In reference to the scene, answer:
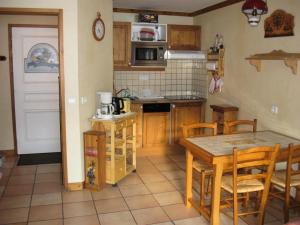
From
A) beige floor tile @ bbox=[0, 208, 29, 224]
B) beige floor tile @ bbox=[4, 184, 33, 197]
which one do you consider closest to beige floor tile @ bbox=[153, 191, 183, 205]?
beige floor tile @ bbox=[0, 208, 29, 224]

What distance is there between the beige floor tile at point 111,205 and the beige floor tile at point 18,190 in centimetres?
94

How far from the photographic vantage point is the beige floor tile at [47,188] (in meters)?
4.03

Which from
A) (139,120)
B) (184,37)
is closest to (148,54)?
(184,37)

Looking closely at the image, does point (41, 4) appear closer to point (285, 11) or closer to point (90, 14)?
point (90, 14)

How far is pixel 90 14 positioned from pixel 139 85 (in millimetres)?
2078

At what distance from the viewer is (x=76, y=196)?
12.8ft

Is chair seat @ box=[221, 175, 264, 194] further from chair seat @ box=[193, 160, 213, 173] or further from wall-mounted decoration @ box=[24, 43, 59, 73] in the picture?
wall-mounted decoration @ box=[24, 43, 59, 73]

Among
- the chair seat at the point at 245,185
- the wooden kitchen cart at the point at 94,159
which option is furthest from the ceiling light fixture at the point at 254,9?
the wooden kitchen cart at the point at 94,159

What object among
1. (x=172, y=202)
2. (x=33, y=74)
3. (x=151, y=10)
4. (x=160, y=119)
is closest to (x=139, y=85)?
(x=160, y=119)

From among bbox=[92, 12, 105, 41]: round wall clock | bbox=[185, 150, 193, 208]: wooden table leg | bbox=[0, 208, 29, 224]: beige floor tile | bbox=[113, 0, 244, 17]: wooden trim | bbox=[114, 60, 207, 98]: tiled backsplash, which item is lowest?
bbox=[0, 208, 29, 224]: beige floor tile

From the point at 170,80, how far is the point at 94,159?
2631 mm

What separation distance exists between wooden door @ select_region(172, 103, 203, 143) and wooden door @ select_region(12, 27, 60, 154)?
196 centimetres

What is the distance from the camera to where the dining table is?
9.67ft

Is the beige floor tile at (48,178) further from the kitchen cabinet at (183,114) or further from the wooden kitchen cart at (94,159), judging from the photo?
the kitchen cabinet at (183,114)
